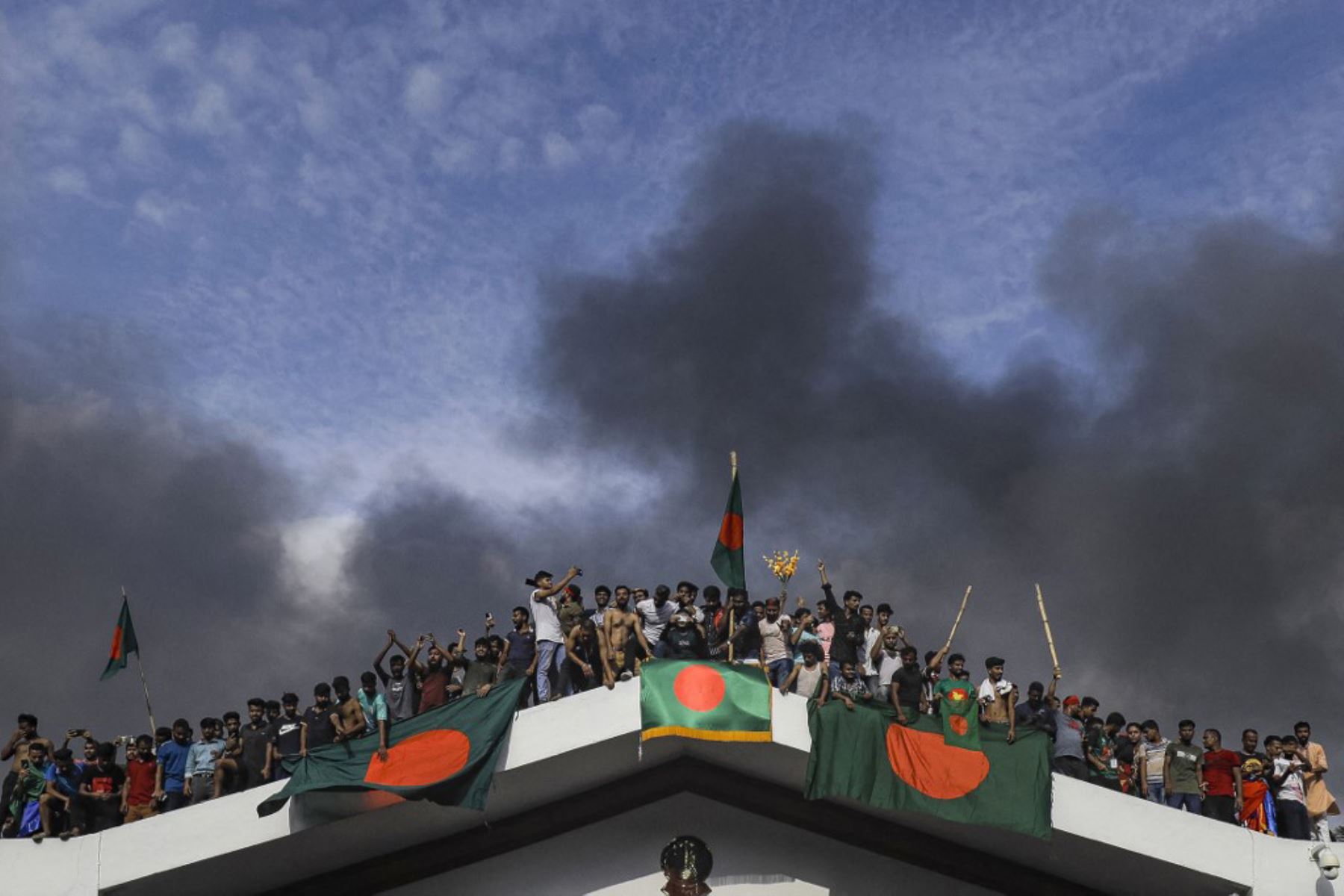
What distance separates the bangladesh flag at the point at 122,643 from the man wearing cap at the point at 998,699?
10807 mm

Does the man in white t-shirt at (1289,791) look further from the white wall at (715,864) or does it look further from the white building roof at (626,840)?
the white wall at (715,864)

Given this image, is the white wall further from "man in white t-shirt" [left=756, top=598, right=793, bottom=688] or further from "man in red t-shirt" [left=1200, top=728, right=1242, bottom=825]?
"man in red t-shirt" [left=1200, top=728, right=1242, bottom=825]

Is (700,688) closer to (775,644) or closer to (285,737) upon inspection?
(775,644)

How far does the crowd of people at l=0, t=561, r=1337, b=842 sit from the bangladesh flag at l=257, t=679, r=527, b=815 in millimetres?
183

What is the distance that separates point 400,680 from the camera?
16.7m

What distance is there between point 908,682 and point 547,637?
3.84 metres

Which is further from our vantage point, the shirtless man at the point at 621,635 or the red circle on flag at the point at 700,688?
the shirtless man at the point at 621,635

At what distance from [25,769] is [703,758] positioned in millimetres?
6920

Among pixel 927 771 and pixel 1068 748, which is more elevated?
pixel 1068 748

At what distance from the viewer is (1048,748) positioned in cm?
1570

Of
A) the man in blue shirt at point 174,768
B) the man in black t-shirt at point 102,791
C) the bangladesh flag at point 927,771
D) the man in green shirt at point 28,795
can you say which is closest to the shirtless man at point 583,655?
the bangladesh flag at point 927,771

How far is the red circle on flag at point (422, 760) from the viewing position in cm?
1511

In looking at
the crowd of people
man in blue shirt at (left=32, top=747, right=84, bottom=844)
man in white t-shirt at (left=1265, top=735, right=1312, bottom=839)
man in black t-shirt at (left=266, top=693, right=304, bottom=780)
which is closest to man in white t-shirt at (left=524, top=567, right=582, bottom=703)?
the crowd of people

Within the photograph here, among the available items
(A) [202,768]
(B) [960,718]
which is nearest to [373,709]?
(A) [202,768]
